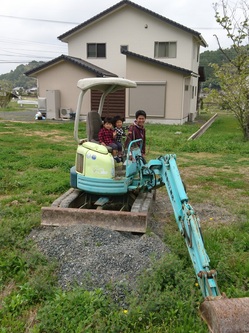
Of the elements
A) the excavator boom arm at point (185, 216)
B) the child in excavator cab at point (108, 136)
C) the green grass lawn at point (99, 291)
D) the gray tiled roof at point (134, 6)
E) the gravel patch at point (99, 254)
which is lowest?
the green grass lawn at point (99, 291)

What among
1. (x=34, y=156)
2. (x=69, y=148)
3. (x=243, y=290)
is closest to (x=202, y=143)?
(x=69, y=148)

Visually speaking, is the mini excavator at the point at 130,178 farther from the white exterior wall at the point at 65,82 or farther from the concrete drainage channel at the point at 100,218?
the white exterior wall at the point at 65,82

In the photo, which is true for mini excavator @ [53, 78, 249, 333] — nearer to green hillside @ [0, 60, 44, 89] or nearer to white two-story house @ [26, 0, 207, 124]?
white two-story house @ [26, 0, 207, 124]

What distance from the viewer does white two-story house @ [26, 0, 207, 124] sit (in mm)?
18812

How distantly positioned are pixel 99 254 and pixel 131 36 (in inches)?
746

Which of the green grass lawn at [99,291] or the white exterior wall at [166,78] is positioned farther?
the white exterior wall at [166,78]

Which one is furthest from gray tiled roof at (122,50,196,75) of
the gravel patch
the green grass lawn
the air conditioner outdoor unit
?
the gravel patch

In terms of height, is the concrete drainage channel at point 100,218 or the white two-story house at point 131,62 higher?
the white two-story house at point 131,62

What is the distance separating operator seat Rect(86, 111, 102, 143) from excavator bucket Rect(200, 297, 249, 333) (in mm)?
3506

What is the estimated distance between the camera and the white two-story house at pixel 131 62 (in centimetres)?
1881

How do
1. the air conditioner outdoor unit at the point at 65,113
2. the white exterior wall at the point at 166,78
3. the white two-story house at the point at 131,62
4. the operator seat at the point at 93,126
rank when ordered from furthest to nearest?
the air conditioner outdoor unit at the point at 65,113, the white two-story house at the point at 131,62, the white exterior wall at the point at 166,78, the operator seat at the point at 93,126

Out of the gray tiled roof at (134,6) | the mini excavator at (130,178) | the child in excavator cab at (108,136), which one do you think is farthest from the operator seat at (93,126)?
Answer: the gray tiled roof at (134,6)

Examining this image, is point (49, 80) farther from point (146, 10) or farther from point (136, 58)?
point (146, 10)

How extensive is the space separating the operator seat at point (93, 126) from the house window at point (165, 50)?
16342 mm
